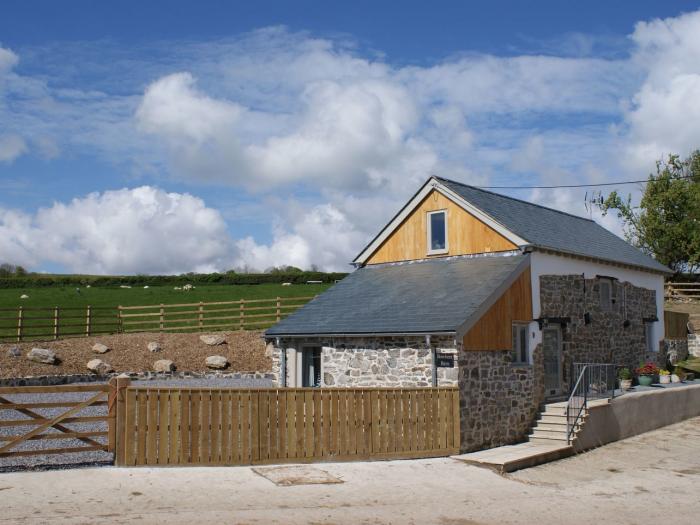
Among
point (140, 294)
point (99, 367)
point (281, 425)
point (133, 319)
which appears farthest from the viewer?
point (140, 294)

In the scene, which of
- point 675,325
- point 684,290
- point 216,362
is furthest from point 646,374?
point 684,290

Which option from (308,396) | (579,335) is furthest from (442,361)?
(579,335)

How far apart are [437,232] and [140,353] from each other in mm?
13973

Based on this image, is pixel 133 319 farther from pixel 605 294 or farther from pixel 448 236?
pixel 605 294

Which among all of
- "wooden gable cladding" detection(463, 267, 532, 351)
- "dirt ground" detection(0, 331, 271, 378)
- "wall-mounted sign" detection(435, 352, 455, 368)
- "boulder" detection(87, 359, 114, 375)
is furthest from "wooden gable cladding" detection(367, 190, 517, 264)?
"boulder" detection(87, 359, 114, 375)

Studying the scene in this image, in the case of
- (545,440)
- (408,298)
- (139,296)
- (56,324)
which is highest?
(139,296)

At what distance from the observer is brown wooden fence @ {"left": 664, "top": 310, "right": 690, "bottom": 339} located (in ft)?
100

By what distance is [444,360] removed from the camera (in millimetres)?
16094

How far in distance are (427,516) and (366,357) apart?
804 centimetres

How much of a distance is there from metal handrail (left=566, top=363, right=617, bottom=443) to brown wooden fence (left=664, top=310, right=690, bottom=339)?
33.7ft

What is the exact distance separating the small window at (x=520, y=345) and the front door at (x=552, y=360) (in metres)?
0.99

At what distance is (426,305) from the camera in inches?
707

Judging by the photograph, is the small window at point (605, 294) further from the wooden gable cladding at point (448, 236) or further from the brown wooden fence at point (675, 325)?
the brown wooden fence at point (675, 325)

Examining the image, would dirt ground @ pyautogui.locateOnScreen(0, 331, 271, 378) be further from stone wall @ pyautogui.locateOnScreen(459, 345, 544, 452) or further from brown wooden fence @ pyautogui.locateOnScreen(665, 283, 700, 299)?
brown wooden fence @ pyautogui.locateOnScreen(665, 283, 700, 299)
